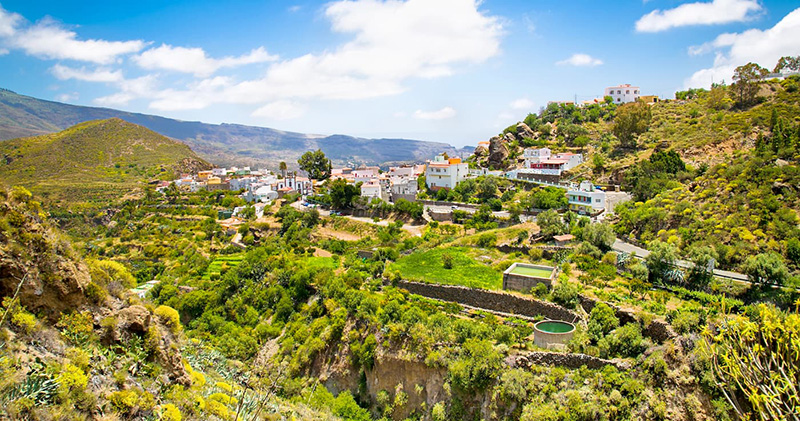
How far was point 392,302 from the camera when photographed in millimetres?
23984

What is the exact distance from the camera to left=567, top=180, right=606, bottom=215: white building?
3988 centimetres

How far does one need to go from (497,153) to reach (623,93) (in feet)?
109

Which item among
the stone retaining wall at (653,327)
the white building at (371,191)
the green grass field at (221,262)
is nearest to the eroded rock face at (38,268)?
the stone retaining wall at (653,327)

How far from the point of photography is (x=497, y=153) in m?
64.9

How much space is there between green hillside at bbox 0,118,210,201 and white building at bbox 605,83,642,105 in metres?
83.9

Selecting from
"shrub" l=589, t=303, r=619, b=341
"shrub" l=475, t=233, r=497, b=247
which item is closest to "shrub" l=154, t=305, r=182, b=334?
"shrub" l=589, t=303, r=619, b=341

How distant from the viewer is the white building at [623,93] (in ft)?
264

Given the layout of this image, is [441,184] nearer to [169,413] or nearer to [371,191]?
[371,191]

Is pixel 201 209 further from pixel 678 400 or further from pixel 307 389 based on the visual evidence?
pixel 678 400

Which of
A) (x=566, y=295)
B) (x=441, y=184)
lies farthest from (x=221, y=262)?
(x=566, y=295)

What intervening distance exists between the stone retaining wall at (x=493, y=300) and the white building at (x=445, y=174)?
27606mm

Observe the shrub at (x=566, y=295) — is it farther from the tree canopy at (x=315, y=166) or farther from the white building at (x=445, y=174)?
the tree canopy at (x=315, y=166)

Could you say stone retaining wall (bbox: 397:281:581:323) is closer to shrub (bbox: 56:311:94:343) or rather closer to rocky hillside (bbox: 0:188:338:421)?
rocky hillside (bbox: 0:188:338:421)

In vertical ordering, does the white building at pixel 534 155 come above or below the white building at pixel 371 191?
above
